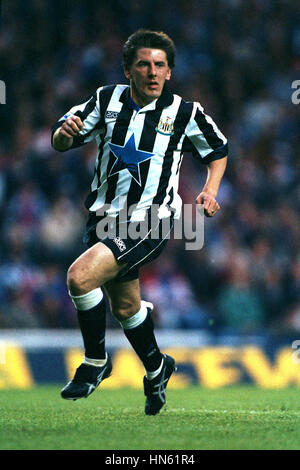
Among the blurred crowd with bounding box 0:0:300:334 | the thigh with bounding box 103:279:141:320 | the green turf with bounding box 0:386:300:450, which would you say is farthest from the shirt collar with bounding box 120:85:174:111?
the blurred crowd with bounding box 0:0:300:334

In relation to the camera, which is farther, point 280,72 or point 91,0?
point 91,0

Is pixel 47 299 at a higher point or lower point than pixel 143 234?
lower

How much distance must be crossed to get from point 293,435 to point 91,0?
11.1 metres

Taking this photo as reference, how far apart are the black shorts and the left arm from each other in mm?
297

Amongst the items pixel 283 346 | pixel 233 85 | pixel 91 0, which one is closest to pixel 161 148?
pixel 283 346

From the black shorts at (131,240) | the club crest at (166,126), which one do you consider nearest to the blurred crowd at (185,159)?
the black shorts at (131,240)

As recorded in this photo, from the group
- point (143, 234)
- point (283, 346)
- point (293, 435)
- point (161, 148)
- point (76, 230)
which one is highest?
point (161, 148)

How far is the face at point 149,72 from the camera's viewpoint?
16.6 ft

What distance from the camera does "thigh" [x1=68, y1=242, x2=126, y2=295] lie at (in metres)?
4.77

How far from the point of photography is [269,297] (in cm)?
1055

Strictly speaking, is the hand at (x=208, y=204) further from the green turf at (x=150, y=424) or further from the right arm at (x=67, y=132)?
the green turf at (x=150, y=424)
